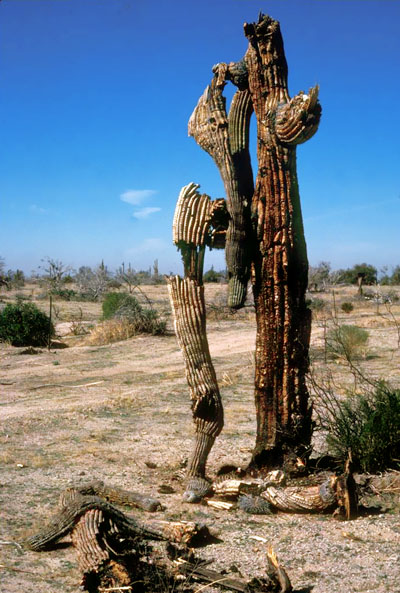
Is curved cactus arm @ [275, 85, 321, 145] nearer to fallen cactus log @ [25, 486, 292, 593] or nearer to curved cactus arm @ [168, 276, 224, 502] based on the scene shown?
curved cactus arm @ [168, 276, 224, 502]

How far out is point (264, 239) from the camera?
5.64 metres

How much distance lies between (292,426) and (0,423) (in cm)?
484

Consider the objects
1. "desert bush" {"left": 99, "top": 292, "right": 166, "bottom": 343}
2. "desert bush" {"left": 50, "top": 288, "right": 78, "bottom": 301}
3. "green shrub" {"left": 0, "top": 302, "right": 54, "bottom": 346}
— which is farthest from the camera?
"desert bush" {"left": 50, "top": 288, "right": 78, "bottom": 301}

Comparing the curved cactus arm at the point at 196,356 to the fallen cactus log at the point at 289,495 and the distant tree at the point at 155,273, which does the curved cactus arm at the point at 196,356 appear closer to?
the fallen cactus log at the point at 289,495

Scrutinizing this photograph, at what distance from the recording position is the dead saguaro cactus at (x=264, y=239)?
557 cm

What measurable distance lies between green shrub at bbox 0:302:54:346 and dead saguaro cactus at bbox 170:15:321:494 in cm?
1303

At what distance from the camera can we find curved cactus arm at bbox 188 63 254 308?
5.69 metres

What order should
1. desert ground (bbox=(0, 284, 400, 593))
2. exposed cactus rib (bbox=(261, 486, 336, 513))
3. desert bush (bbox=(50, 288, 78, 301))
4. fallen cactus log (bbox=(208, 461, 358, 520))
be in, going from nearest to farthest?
desert ground (bbox=(0, 284, 400, 593)) < fallen cactus log (bbox=(208, 461, 358, 520)) < exposed cactus rib (bbox=(261, 486, 336, 513)) < desert bush (bbox=(50, 288, 78, 301))

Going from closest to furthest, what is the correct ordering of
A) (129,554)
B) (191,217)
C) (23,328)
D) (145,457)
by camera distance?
(129,554), (191,217), (145,457), (23,328)

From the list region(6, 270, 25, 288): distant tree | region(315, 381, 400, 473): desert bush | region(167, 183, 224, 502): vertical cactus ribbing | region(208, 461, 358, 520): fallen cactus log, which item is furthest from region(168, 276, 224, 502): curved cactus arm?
region(6, 270, 25, 288): distant tree

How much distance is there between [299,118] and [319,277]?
1355 inches

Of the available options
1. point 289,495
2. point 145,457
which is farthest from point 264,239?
point 145,457

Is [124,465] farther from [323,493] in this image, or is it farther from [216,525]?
[323,493]

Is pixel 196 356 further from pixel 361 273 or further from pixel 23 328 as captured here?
pixel 361 273
